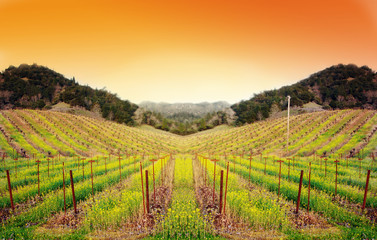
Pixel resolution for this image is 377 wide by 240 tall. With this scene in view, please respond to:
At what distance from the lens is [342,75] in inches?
3797

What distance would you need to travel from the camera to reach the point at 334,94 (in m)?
86.6

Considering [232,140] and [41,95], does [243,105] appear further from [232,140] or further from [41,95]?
[41,95]

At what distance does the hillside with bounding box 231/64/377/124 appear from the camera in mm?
82812

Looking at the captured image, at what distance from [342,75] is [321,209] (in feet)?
368

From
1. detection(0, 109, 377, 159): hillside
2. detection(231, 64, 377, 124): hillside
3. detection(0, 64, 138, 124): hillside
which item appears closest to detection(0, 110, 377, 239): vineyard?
detection(0, 109, 377, 159): hillside

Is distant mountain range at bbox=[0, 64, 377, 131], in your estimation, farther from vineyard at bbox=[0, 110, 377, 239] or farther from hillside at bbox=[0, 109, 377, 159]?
vineyard at bbox=[0, 110, 377, 239]

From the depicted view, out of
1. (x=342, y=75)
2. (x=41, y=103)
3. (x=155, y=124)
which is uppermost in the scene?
(x=342, y=75)

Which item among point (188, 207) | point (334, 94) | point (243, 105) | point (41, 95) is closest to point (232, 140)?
point (188, 207)

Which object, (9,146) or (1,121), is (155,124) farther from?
(9,146)

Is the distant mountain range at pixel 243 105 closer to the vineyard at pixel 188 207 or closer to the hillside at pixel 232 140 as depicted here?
the hillside at pixel 232 140

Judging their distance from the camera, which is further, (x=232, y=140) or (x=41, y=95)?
(x=41, y=95)

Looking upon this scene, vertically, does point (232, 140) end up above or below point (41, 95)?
below

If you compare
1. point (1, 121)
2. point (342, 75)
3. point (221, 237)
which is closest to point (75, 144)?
point (1, 121)

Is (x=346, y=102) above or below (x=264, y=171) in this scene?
above
